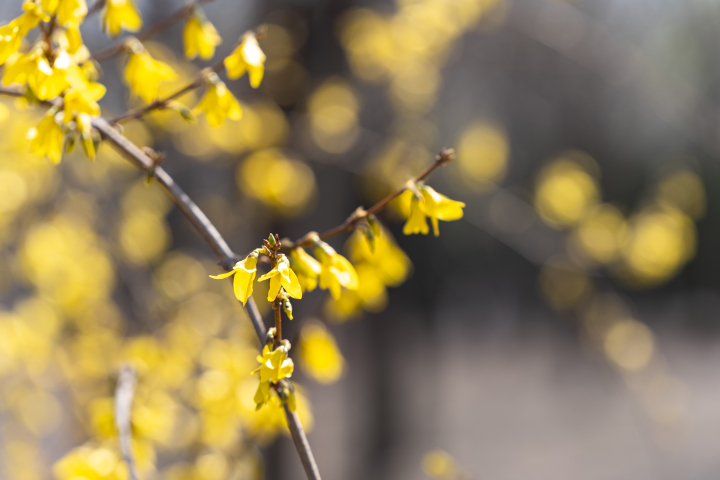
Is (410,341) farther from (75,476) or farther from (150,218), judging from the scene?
(75,476)

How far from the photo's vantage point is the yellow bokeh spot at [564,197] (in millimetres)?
2906

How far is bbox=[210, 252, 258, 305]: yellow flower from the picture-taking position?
66 cm

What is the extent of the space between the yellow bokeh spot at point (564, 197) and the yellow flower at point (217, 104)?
7.50 ft

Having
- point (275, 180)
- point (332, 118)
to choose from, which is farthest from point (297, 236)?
point (332, 118)

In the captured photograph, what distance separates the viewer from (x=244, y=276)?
671 millimetres

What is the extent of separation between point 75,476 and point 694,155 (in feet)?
34.4

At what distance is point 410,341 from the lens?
7242 mm

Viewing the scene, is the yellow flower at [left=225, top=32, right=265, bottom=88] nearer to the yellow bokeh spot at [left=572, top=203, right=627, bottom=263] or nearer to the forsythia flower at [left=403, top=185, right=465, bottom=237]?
the forsythia flower at [left=403, top=185, right=465, bottom=237]

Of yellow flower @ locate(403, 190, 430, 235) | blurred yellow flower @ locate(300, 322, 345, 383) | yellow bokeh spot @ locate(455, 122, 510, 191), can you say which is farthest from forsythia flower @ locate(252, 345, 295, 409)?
yellow bokeh spot @ locate(455, 122, 510, 191)

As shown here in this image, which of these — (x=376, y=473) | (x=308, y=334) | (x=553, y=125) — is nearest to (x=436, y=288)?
(x=553, y=125)

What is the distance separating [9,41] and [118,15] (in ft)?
0.88

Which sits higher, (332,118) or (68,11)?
(332,118)

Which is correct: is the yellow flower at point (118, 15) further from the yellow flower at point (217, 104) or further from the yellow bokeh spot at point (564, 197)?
the yellow bokeh spot at point (564, 197)

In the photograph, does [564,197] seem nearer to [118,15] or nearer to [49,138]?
[118,15]
